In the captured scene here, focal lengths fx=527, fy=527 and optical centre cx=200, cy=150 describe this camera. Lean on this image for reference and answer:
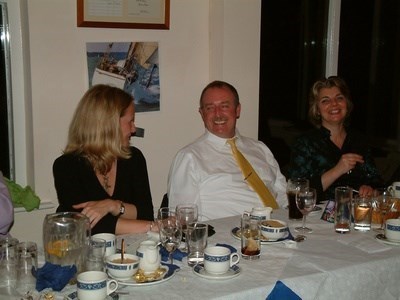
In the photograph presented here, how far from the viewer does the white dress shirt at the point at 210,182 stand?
2.68 metres

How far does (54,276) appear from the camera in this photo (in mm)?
1520

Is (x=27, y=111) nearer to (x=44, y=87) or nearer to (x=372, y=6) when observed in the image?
(x=44, y=87)

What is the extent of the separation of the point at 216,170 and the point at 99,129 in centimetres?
67

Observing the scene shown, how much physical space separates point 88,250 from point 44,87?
60.5 inches

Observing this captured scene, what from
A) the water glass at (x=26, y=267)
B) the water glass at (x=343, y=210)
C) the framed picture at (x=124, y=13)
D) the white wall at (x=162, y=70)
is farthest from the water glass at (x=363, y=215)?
the framed picture at (x=124, y=13)

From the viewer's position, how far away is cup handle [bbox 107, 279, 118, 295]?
146cm

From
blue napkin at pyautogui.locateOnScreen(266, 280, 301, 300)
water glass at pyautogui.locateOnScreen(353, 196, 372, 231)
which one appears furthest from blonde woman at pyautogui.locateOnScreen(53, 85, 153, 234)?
water glass at pyautogui.locateOnScreen(353, 196, 372, 231)

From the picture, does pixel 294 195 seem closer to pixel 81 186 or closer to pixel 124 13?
pixel 81 186

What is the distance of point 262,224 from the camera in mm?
2051

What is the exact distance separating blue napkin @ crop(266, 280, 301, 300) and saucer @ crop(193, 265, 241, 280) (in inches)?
4.8

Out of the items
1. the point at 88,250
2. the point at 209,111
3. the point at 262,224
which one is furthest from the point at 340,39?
the point at 88,250

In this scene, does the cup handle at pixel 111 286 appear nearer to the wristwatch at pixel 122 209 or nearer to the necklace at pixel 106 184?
the wristwatch at pixel 122 209

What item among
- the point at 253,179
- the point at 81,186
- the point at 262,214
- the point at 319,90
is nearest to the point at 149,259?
the point at 262,214

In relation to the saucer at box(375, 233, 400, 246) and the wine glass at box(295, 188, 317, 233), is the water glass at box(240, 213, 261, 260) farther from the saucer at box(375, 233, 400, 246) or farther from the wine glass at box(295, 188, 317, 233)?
the saucer at box(375, 233, 400, 246)
